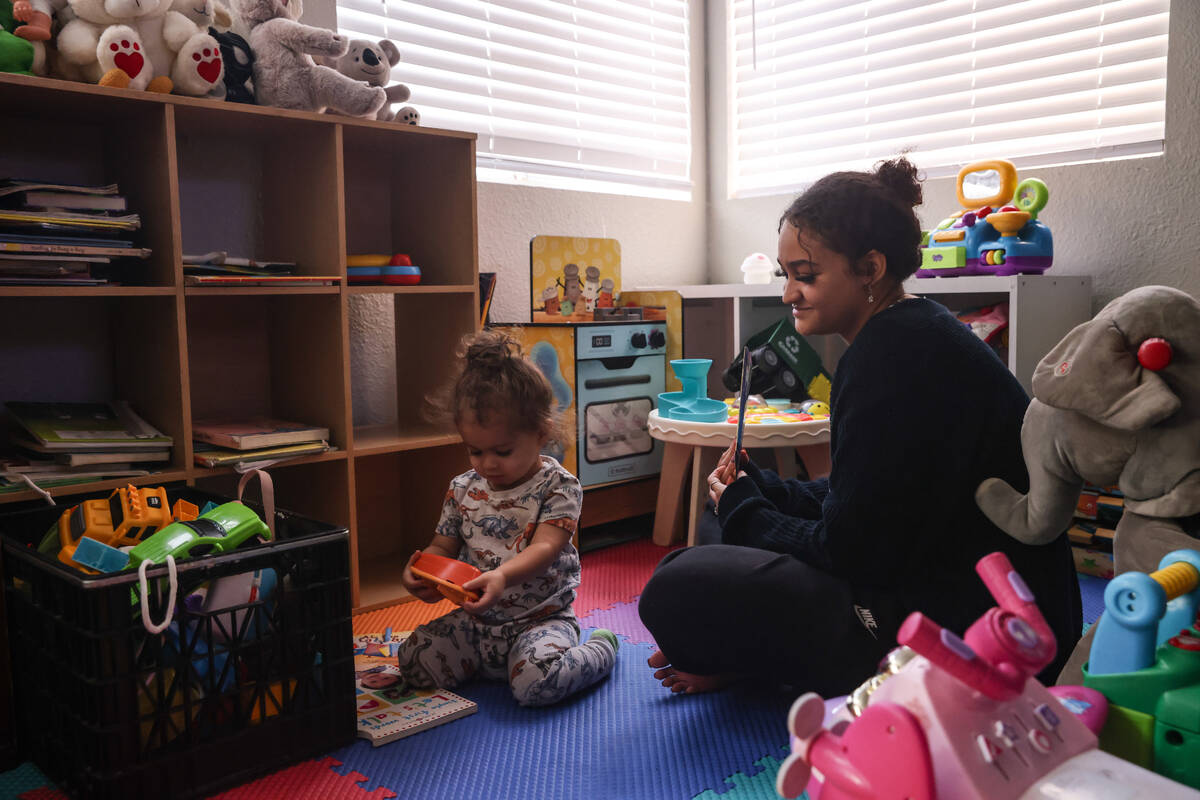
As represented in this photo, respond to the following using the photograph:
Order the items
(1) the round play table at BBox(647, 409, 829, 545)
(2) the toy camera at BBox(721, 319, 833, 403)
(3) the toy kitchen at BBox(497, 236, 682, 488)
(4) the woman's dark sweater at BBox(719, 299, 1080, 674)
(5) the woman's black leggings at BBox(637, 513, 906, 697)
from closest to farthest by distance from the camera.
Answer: (4) the woman's dark sweater at BBox(719, 299, 1080, 674) → (5) the woman's black leggings at BBox(637, 513, 906, 697) → (1) the round play table at BBox(647, 409, 829, 545) → (3) the toy kitchen at BBox(497, 236, 682, 488) → (2) the toy camera at BBox(721, 319, 833, 403)

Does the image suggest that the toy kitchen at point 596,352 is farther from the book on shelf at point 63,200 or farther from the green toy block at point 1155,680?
the green toy block at point 1155,680

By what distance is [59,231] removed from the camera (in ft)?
5.04

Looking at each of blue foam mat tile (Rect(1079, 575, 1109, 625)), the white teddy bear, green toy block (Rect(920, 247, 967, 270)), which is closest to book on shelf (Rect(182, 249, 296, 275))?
the white teddy bear

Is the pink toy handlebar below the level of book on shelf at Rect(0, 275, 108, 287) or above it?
below

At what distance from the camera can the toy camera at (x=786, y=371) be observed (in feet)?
7.80

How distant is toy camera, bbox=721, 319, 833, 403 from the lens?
2377 millimetres

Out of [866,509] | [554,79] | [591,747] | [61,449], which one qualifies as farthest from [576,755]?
[554,79]

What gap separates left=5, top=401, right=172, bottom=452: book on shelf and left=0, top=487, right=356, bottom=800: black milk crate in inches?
7.5

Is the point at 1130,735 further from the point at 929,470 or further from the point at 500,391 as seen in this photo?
the point at 500,391

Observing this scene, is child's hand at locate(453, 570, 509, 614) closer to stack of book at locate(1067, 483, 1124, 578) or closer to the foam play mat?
the foam play mat

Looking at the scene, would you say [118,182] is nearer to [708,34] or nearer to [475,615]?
[475,615]

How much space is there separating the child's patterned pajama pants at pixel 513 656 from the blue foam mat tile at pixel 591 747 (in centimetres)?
3

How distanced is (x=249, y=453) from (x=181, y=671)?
614 millimetres

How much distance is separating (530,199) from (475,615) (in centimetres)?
145
